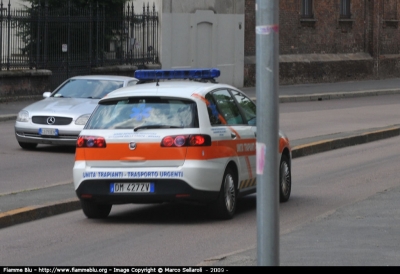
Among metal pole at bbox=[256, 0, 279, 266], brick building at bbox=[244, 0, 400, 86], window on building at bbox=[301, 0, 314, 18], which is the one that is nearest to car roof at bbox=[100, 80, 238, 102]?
metal pole at bbox=[256, 0, 279, 266]

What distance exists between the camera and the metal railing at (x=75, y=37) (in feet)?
98.8

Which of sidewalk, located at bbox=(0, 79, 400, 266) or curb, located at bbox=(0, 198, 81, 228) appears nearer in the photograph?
sidewalk, located at bbox=(0, 79, 400, 266)

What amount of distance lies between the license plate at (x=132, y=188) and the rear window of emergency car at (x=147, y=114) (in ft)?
2.15

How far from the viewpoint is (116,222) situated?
10750mm

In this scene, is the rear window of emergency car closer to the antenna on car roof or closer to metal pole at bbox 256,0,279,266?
the antenna on car roof

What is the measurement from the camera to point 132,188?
10.3 m

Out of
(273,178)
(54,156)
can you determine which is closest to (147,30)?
(54,156)

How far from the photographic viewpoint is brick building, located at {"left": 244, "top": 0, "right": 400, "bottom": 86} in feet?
139

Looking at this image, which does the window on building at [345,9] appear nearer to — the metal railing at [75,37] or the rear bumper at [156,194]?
the metal railing at [75,37]

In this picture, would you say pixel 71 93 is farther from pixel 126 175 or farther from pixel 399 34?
pixel 399 34

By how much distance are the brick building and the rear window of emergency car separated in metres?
29.8

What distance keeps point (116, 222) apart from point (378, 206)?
10.1 ft

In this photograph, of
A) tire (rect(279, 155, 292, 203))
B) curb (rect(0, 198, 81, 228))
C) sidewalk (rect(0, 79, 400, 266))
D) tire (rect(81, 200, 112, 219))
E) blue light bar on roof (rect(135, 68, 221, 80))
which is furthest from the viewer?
tire (rect(279, 155, 292, 203))

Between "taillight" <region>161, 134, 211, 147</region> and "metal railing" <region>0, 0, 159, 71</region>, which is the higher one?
"metal railing" <region>0, 0, 159, 71</region>
